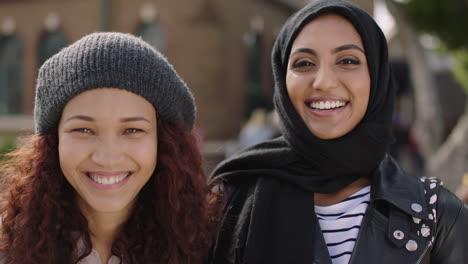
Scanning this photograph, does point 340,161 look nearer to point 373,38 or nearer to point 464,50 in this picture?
point 373,38

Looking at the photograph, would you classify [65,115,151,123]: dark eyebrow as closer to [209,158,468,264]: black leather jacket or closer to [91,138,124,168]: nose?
[91,138,124,168]: nose

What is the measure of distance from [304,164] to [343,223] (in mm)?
315

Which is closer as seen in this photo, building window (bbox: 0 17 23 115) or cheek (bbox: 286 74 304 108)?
cheek (bbox: 286 74 304 108)

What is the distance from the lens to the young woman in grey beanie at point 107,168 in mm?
2213

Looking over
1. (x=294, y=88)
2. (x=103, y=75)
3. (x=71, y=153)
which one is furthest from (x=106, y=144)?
(x=294, y=88)

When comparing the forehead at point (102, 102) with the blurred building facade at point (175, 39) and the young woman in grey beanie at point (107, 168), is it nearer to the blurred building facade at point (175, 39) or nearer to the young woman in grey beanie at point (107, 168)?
the young woman in grey beanie at point (107, 168)

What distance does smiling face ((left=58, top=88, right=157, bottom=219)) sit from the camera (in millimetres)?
2201

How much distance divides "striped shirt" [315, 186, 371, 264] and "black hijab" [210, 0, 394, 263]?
0.07 meters

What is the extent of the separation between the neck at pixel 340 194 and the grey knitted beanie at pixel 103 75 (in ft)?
2.42

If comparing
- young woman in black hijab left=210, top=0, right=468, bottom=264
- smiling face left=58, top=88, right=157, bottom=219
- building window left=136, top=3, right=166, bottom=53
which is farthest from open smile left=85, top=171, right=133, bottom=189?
building window left=136, top=3, right=166, bottom=53

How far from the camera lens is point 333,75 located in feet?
7.91

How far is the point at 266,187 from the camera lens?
2502 millimetres

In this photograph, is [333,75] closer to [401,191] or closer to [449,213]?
[401,191]

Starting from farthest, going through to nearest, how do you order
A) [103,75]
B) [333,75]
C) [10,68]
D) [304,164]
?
[10,68] < [304,164] < [333,75] < [103,75]
